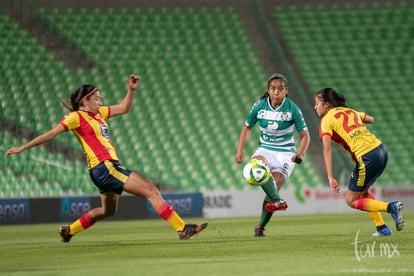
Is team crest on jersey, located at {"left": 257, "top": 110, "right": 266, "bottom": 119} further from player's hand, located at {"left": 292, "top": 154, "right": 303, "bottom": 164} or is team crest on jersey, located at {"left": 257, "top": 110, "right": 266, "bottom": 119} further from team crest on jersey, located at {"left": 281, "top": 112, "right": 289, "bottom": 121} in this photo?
player's hand, located at {"left": 292, "top": 154, "right": 303, "bottom": 164}

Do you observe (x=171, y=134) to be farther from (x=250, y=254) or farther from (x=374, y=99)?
(x=250, y=254)

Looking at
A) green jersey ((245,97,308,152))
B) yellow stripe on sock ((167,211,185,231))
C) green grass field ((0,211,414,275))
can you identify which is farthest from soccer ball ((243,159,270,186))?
yellow stripe on sock ((167,211,185,231))

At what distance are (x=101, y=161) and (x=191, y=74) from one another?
14.5 metres

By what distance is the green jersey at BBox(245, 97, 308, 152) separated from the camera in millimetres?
12094

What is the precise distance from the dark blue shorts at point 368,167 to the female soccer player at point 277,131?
0.95 metres

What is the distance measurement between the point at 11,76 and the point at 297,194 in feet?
26.0

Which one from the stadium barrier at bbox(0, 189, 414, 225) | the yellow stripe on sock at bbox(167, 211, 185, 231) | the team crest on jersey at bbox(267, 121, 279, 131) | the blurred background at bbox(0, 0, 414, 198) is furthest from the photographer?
the blurred background at bbox(0, 0, 414, 198)

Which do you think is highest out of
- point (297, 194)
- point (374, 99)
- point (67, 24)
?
point (67, 24)

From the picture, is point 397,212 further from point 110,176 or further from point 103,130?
point 103,130

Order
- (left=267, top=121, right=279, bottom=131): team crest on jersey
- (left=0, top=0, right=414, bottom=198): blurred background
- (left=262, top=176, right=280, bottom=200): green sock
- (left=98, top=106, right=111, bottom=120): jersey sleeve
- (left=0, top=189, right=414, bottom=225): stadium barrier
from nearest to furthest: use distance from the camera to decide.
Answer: (left=98, top=106, right=111, bottom=120): jersey sleeve < (left=262, top=176, right=280, bottom=200): green sock < (left=267, top=121, right=279, bottom=131): team crest on jersey < (left=0, top=189, right=414, bottom=225): stadium barrier < (left=0, top=0, right=414, bottom=198): blurred background

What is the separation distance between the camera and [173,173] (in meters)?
22.5

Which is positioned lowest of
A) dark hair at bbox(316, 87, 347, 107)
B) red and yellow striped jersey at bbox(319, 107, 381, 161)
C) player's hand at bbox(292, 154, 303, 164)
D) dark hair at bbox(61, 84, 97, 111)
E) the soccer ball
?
the soccer ball

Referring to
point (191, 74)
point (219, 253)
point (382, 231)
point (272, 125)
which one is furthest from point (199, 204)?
point (219, 253)

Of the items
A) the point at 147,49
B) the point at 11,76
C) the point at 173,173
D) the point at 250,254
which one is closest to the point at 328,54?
the point at 147,49
